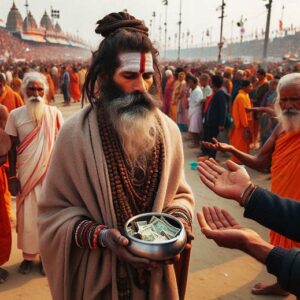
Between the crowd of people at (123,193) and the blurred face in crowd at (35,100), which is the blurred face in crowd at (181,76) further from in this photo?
the crowd of people at (123,193)

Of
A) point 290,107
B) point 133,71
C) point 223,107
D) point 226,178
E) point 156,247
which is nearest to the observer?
point 156,247

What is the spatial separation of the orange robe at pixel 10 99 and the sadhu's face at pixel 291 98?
4.23 m

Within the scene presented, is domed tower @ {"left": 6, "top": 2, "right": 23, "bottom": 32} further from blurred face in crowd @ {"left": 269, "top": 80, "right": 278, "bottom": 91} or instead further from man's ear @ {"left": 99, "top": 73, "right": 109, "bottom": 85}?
man's ear @ {"left": 99, "top": 73, "right": 109, "bottom": 85}

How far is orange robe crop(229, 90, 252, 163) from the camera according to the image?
736cm

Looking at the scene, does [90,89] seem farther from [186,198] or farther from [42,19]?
[42,19]

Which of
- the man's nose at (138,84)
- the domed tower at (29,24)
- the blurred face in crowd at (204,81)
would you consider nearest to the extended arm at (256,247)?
the man's nose at (138,84)

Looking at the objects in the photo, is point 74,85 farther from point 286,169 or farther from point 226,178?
point 226,178

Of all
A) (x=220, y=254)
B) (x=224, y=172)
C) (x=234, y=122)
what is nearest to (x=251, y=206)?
(x=224, y=172)

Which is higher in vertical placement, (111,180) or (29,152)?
(111,180)

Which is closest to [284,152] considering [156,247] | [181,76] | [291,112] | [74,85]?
[291,112]

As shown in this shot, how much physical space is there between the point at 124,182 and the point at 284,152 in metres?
1.93

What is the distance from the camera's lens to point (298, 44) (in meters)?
76.9

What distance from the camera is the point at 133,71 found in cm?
188

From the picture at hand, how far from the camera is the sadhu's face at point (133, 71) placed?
1885 mm
